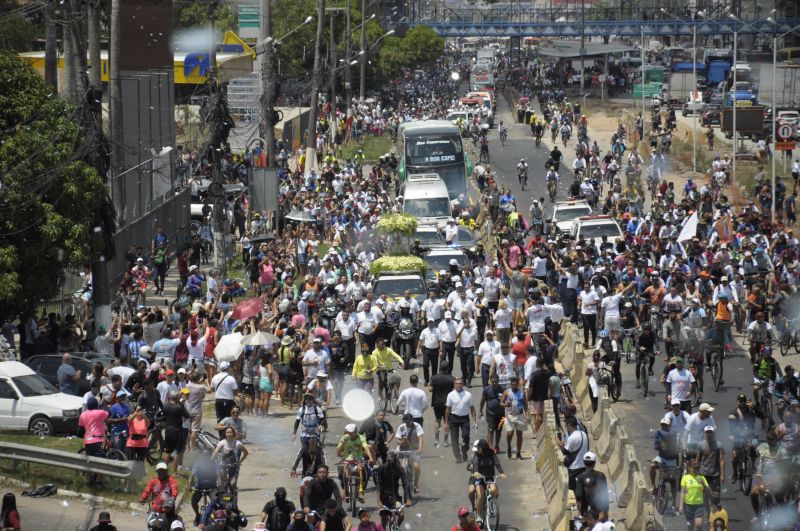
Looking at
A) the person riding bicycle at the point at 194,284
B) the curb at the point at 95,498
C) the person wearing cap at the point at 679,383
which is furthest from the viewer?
the person riding bicycle at the point at 194,284

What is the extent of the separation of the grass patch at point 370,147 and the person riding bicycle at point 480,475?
50101 millimetres

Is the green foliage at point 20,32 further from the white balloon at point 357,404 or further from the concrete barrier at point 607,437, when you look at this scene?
the concrete barrier at point 607,437

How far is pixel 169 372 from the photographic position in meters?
20.9

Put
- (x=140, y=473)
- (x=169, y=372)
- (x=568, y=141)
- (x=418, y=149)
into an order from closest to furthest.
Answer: (x=140, y=473)
(x=169, y=372)
(x=418, y=149)
(x=568, y=141)

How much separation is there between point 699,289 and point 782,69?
5109 centimetres

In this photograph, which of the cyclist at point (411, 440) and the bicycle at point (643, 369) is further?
the bicycle at point (643, 369)

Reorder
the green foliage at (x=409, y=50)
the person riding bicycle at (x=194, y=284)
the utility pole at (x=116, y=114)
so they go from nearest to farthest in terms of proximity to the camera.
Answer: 1. the person riding bicycle at (x=194, y=284)
2. the utility pole at (x=116, y=114)
3. the green foliage at (x=409, y=50)

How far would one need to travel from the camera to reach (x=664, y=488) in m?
19.2

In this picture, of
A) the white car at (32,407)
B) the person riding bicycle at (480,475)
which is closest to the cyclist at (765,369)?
the person riding bicycle at (480,475)

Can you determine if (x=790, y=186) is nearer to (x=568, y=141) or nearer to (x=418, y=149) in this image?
(x=418, y=149)

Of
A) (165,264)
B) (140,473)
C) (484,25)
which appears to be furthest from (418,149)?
(484,25)

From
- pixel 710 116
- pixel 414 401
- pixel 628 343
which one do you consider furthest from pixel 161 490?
pixel 710 116

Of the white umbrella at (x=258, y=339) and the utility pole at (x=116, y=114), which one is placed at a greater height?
the utility pole at (x=116, y=114)

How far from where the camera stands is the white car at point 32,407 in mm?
22016
